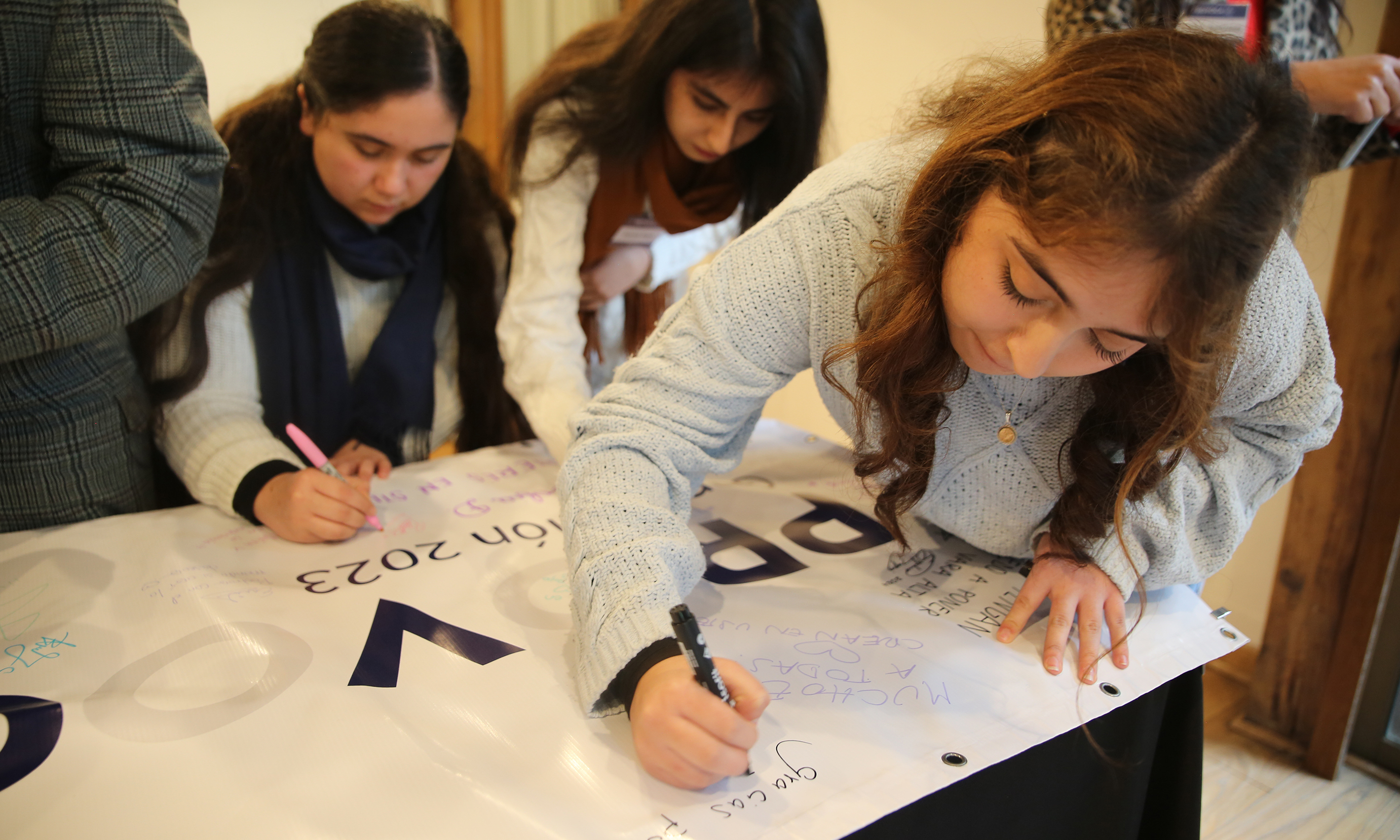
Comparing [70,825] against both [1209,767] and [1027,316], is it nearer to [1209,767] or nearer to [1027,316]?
[1027,316]

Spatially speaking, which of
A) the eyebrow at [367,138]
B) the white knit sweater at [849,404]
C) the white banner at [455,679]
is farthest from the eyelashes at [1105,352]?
the eyebrow at [367,138]

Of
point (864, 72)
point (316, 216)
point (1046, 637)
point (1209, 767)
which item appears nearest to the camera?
point (1046, 637)

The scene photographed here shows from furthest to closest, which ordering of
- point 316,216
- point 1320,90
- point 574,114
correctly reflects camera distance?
point 574,114 < point 316,216 < point 1320,90

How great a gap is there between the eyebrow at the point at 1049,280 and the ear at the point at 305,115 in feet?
3.25

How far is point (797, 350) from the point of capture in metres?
0.82

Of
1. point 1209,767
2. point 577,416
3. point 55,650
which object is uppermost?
point 577,416

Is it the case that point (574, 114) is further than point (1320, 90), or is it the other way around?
point (574, 114)

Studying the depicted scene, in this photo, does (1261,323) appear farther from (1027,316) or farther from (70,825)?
(70,825)

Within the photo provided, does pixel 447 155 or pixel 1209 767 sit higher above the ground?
pixel 447 155

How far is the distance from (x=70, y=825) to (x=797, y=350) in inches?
25.5

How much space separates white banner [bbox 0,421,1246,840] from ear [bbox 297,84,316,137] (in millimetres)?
559

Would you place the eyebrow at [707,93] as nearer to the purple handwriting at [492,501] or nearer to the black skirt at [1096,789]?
the purple handwriting at [492,501]

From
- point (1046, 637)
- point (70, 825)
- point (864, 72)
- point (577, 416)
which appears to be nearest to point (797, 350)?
point (577, 416)

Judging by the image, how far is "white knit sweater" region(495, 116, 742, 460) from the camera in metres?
1.19
